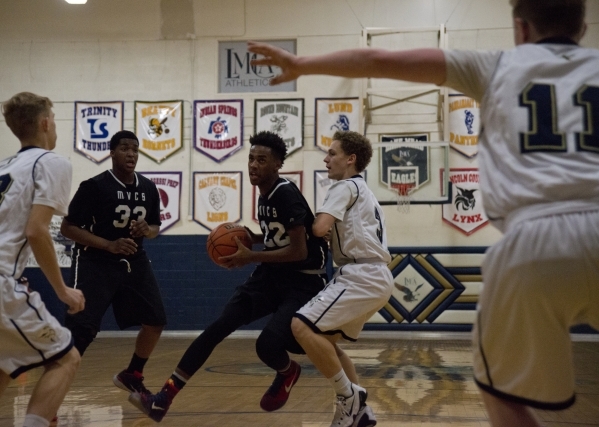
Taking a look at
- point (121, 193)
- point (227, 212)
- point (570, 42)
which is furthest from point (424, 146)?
point (570, 42)

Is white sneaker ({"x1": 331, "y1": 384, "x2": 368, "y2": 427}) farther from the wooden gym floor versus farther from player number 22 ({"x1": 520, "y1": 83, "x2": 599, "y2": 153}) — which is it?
player number 22 ({"x1": 520, "y1": 83, "x2": 599, "y2": 153})

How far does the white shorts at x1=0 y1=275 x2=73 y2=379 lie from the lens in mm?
2934

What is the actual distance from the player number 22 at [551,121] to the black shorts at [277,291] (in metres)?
2.45

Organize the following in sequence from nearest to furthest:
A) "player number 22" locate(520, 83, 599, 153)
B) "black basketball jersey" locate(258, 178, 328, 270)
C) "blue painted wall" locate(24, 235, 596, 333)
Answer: "player number 22" locate(520, 83, 599, 153)
"black basketball jersey" locate(258, 178, 328, 270)
"blue painted wall" locate(24, 235, 596, 333)

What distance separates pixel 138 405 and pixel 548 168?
3.03 meters

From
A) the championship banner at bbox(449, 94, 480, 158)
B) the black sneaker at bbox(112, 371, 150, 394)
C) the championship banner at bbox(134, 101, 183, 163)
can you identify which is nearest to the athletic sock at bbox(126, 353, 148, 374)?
the black sneaker at bbox(112, 371, 150, 394)

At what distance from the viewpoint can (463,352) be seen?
28.9 feet

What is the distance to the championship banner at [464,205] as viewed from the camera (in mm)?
10906

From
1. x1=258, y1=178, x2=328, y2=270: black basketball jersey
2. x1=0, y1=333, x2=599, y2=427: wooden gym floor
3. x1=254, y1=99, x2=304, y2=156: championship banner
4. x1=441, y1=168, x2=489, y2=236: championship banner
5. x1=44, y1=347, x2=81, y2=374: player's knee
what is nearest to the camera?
x1=44, y1=347, x2=81, y2=374: player's knee

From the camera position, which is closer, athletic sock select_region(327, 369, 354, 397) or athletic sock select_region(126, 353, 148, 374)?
athletic sock select_region(327, 369, 354, 397)

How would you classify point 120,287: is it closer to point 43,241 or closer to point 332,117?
point 43,241

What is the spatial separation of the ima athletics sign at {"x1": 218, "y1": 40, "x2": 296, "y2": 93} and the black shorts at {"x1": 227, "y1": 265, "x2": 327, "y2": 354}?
7.31m

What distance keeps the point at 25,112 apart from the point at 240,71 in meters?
8.47

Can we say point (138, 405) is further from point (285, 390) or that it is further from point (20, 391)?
point (20, 391)
